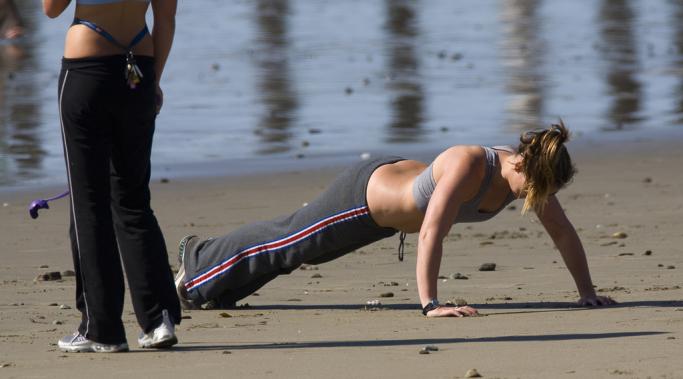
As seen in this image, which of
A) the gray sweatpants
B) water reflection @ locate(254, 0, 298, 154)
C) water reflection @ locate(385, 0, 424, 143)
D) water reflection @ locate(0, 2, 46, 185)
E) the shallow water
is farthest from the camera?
water reflection @ locate(385, 0, 424, 143)

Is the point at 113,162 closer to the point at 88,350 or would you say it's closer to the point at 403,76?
the point at 88,350

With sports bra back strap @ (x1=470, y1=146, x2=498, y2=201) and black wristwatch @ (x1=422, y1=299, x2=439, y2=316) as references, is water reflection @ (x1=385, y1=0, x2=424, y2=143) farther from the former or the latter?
black wristwatch @ (x1=422, y1=299, x2=439, y2=316)

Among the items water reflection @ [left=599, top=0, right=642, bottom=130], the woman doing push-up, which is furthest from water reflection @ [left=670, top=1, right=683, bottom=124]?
the woman doing push-up

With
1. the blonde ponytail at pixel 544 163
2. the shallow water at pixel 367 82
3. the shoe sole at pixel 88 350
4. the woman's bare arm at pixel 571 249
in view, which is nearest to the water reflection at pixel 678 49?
the shallow water at pixel 367 82

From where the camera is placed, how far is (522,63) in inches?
723

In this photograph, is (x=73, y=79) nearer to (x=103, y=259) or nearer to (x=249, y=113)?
(x=103, y=259)

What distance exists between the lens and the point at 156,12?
528 cm

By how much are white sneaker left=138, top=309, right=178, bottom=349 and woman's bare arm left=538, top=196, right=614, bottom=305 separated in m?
1.76

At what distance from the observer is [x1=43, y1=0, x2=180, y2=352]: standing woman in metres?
5.11

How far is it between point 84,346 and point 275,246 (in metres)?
1.27

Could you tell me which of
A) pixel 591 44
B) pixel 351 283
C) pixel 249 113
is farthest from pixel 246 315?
pixel 591 44

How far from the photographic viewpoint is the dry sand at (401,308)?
5.04m

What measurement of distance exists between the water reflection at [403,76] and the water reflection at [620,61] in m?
1.78

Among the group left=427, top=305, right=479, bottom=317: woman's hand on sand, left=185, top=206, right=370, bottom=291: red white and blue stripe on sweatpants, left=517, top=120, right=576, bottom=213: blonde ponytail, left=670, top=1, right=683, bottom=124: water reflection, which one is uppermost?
left=517, top=120, right=576, bottom=213: blonde ponytail
